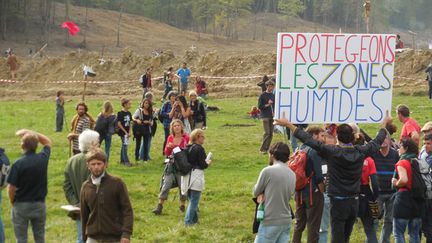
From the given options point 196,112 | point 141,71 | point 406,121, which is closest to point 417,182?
point 406,121

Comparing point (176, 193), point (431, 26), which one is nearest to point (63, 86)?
point (176, 193)

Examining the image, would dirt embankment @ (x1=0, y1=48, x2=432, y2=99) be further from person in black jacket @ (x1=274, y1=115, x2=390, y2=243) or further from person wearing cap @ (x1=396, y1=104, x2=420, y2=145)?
person in black jacket @ (x1=274, y1=115, x2=390, y2=243)

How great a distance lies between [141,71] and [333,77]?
3978 cm

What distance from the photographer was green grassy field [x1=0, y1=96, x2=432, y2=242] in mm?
13234

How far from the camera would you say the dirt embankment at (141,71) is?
44.7 m

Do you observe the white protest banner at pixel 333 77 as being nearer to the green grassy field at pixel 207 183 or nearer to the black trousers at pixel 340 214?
the black trousers at pixel 340 214

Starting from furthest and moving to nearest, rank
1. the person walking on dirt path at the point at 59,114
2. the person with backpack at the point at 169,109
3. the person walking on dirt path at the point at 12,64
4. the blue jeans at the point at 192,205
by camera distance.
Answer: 1. the person walking on dirt path at the point at 12,64
2. the person walking on dirt path at the point at 59,114
3. the person with backpack at the point at 169,109
4. the blue jeans at the point at 192,205

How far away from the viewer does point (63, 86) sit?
157 ft

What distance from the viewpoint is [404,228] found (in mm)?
11008

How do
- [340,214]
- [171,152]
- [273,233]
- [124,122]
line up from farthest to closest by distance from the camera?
1. [124,122]
2. [171,152]
3. [340,214]
4. [273,233]

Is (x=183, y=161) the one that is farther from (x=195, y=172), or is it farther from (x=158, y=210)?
(x=158, y=210)

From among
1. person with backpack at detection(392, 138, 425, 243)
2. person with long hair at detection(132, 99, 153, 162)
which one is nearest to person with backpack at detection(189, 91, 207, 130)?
person with long hair at detection(132, 99, 153, 162)

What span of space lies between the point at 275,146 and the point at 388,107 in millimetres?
2393

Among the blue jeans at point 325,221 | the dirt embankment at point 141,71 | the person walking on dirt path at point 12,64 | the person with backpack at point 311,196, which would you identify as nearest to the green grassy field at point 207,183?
the blue jeans at point 325,221
